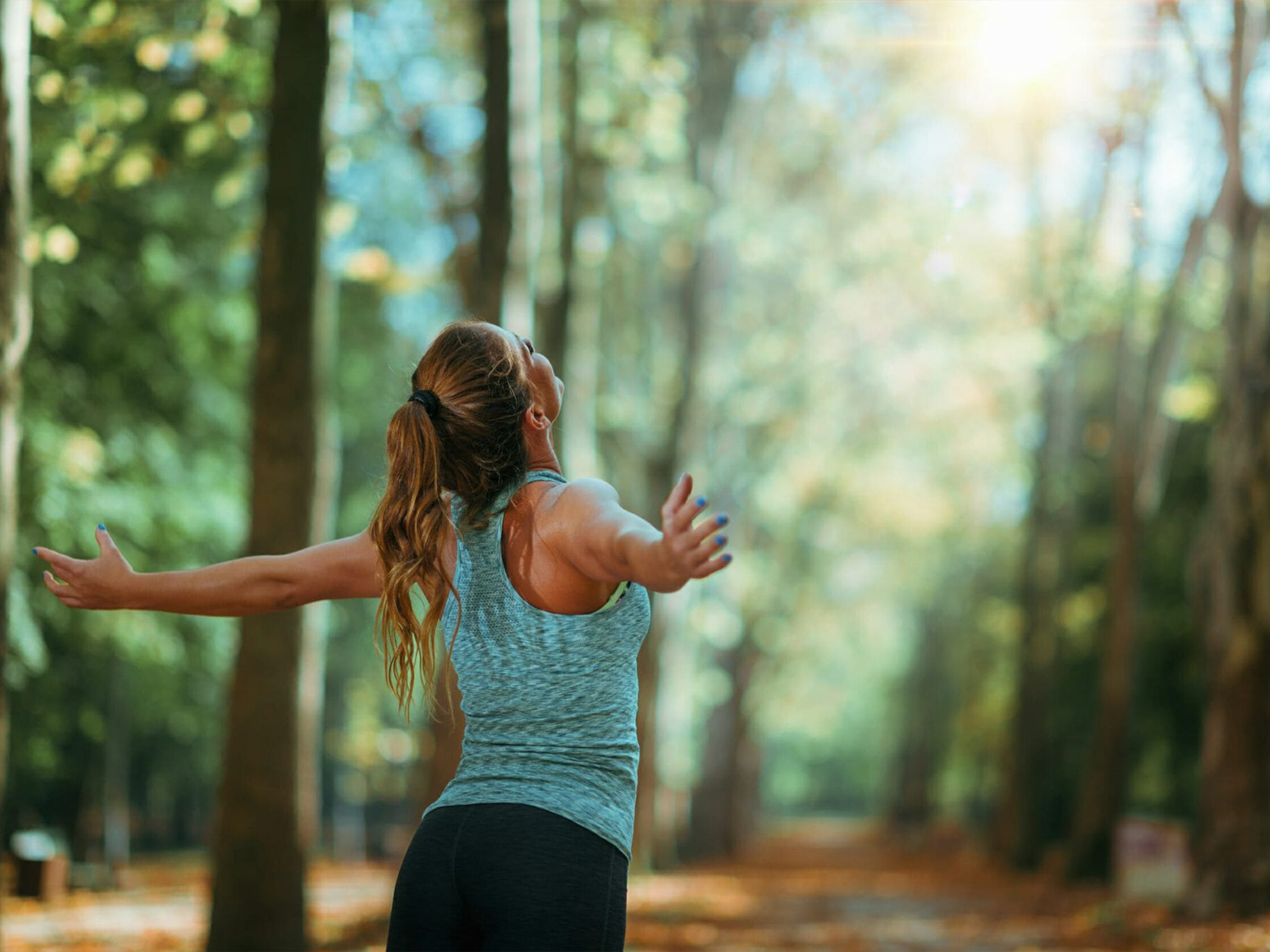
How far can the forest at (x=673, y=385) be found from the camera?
992 cm

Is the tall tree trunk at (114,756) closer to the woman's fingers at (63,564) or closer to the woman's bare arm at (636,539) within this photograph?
Result: the woman's fingers at (63,564)

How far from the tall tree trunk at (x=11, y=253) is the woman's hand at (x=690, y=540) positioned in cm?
453

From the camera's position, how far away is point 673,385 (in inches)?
966

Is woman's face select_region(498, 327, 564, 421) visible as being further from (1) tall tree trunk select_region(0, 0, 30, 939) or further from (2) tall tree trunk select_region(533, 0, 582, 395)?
(2) tall tree trunk select_region(533, 0, 582, 395)

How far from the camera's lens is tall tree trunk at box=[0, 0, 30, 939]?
241 inches

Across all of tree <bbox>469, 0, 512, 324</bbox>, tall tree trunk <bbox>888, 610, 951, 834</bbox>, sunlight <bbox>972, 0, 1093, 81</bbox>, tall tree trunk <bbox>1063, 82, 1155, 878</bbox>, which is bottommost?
tall tree trunk <bbox>888, 610, 951, 834</bbox>

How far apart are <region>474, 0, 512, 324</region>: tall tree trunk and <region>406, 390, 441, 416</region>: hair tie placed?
848 cm

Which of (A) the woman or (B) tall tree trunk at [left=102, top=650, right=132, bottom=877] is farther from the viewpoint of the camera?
(B) tall tree trunk at [left=102, top=650, right=132, bottom=877]

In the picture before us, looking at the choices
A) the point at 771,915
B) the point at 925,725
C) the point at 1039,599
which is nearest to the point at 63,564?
the point at 771,915

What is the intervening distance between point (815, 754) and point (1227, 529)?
9900 centimetres

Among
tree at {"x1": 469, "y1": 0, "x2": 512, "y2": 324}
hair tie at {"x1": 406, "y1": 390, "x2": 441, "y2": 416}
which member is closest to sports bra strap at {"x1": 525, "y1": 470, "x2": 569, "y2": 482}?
hair tie at {"x1": 406, "y1": 390, "x2": 441, "y2": 416}

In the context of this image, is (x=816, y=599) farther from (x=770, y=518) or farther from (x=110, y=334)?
(x=110, y=334)

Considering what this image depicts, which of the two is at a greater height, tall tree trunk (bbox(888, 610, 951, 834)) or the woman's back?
the woman's back

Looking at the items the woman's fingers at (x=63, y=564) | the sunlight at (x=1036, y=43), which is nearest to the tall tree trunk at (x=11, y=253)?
the woman's fingers at (x=63, y=564)
